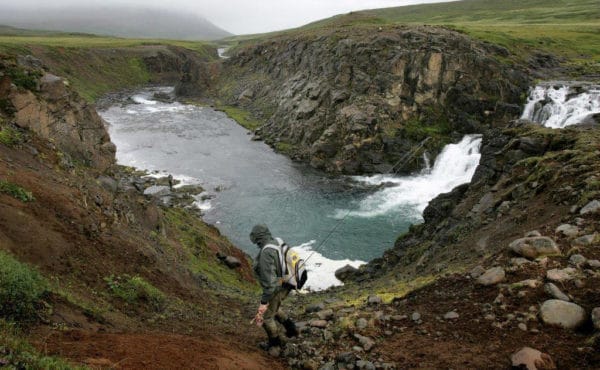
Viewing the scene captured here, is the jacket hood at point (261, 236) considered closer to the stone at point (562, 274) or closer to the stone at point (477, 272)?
the stone at point (477, 272)

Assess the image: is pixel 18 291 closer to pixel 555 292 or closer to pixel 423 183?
pixel 555 292

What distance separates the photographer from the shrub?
723cm

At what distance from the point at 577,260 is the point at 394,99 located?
43.1 m

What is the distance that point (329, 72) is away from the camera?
191ft

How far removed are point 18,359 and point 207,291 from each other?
11.1m

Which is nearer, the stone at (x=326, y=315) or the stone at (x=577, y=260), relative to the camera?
the stone at (x=577, y=260)

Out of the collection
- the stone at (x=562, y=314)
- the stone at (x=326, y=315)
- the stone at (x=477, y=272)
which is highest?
the stone at (x=562, y=314)

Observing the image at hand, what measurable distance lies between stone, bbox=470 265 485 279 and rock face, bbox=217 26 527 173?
32.4m

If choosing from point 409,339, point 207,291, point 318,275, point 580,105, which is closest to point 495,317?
point 409,339

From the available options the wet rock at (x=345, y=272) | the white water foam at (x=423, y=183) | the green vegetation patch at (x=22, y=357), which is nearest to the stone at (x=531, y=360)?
the green vegetation patch at (x=22, y=357)

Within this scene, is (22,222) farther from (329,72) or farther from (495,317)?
(329,72)

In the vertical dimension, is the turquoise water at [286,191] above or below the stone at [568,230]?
below

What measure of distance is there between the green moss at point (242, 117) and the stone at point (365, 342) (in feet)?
188

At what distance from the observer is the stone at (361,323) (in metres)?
10.2
